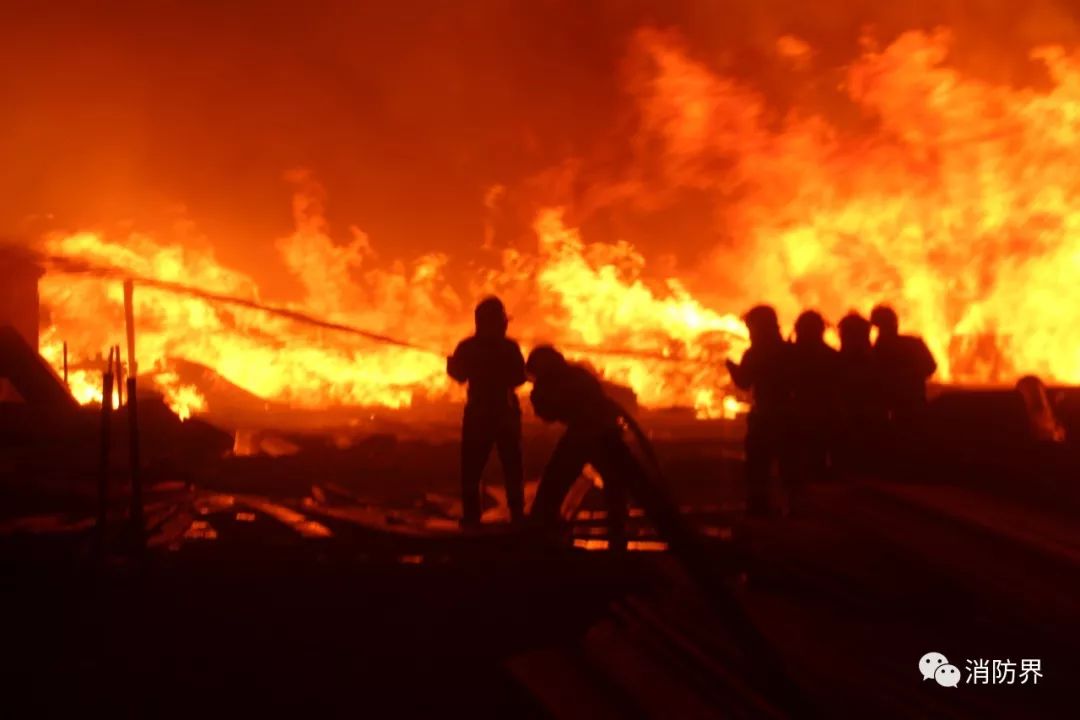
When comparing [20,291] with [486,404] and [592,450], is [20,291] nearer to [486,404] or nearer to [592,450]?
[486,404]

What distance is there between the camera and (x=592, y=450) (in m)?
4.68

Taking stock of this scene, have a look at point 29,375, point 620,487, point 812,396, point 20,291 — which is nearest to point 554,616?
point 620,487

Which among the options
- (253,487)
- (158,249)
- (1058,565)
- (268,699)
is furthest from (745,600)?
(158,249)

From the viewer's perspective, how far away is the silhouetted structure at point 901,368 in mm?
6438

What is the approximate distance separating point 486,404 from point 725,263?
1150 centimetres

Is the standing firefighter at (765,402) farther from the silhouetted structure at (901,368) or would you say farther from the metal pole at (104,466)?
the metal pole at (104,466)

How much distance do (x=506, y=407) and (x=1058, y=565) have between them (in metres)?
3.84

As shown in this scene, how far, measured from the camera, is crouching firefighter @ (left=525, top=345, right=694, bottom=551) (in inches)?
105

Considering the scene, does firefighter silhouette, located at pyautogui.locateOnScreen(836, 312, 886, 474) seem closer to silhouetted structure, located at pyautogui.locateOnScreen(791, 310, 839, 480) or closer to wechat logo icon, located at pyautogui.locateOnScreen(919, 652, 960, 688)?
silhouetted structure, located at pyautogui.locateOnScreen(791, 310, 839, 480)

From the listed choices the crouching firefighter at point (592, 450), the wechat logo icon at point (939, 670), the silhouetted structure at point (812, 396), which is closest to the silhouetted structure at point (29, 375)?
the crouching firefighter at point (592, 450)

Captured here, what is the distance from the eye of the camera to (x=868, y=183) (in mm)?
14680

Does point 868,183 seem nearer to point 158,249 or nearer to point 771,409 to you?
point 771,409

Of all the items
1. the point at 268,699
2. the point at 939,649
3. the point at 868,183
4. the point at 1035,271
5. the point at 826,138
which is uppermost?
the point at 826,138

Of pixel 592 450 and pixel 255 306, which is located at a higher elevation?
pixel 255 306
